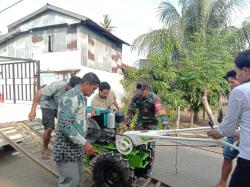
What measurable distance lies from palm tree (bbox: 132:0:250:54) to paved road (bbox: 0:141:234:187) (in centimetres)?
652

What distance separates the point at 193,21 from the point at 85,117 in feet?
34.3

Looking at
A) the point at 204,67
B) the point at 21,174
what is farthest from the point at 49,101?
the point at 204,67

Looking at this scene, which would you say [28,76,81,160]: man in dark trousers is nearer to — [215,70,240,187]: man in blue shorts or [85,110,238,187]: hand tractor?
[85,110,238,187]: hand tractor

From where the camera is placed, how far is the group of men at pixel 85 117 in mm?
2320

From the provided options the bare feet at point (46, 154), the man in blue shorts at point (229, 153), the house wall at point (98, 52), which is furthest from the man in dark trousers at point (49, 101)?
the house wall at point (98, 52)

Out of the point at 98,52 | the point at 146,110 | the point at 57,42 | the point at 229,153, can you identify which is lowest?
the point at 229,153

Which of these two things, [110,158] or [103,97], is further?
[103,97]

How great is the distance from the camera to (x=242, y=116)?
7.64 ft

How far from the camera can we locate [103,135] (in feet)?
13.8

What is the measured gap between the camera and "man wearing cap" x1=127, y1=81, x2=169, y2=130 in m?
4.64

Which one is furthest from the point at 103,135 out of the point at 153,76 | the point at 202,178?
the point at 153,76

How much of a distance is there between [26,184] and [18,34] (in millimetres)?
13397

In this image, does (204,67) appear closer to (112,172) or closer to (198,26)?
(198,26)

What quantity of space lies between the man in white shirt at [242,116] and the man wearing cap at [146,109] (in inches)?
88.6
